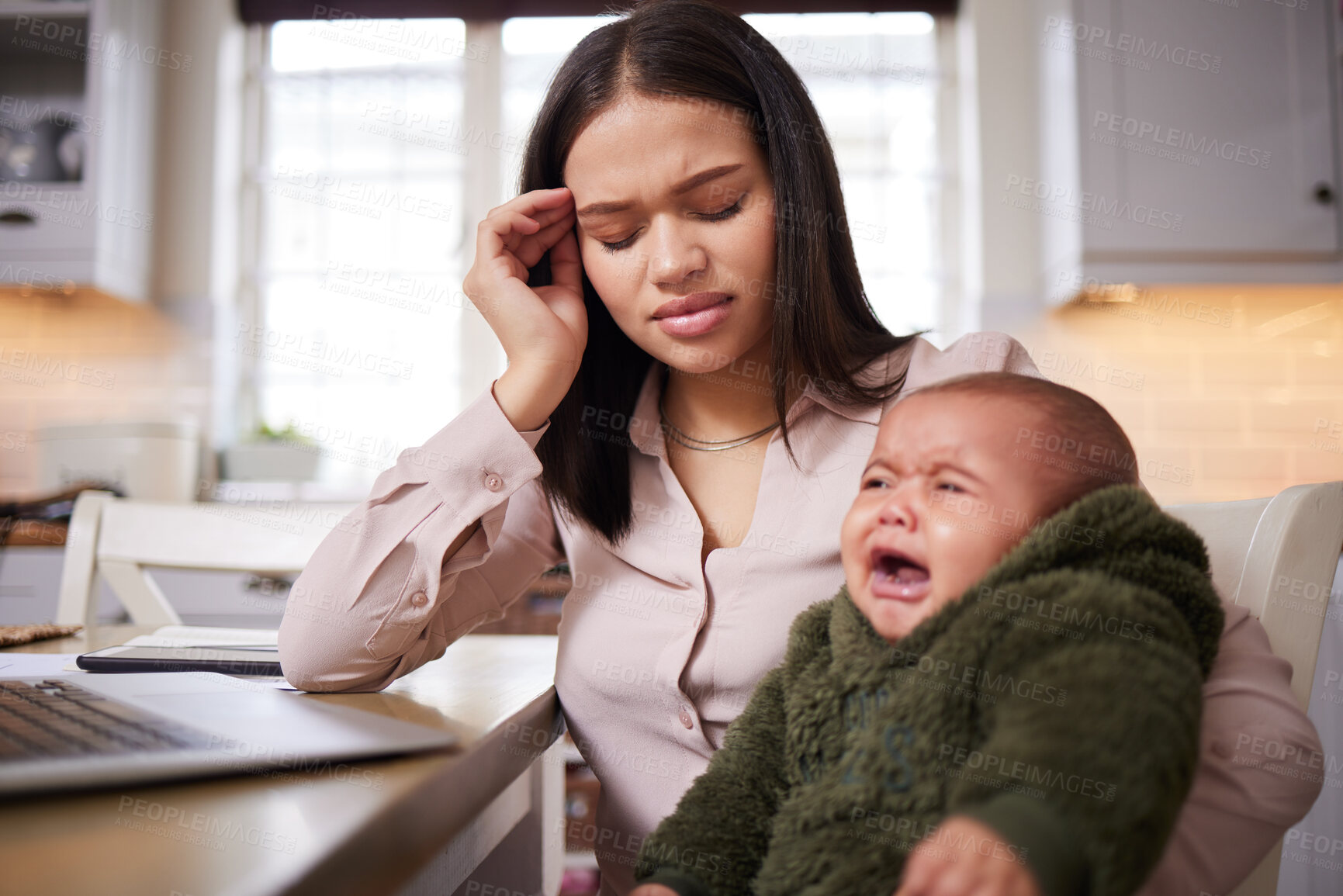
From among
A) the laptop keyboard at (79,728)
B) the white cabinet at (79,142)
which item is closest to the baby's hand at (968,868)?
the laptop keyboard at (79,728)

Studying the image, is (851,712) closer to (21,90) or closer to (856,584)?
(856,584)

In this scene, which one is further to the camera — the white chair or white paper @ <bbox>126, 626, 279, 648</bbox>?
white paper @ <bbox>126, 626, 279, 648</bbox>

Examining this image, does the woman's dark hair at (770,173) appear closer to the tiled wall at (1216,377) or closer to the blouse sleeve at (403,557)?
the blouse sleeve at (403,557)

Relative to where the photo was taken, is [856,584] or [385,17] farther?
[385,17]

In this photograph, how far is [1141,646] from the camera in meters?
0.49

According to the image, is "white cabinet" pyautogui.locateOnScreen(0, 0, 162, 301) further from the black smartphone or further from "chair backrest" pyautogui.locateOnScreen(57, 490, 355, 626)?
the black smartphone

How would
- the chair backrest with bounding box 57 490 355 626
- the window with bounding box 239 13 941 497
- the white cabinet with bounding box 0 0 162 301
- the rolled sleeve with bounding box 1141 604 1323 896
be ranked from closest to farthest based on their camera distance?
the rolled sleeve with bounding box 1141 604 1323 896, the chair backrest with bounding box 57 490 355 626, the white cabinet with bounding box 0 0 162 301, the window with bounding box 239 13 941 497

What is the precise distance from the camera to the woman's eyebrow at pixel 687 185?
2.96ft

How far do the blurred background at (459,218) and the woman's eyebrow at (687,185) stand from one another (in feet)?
5.27

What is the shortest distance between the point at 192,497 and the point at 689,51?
2864mm

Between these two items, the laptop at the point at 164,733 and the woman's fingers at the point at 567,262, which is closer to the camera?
the laptop at the point at 164,733

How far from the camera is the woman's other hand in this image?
3.02 ft

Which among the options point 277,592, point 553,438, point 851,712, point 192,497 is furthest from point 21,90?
point 851,712

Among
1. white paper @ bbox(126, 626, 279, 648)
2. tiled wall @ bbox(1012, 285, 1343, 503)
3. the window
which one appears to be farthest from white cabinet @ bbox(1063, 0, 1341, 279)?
white paper @ bbox(126, 626, 279, 648)
